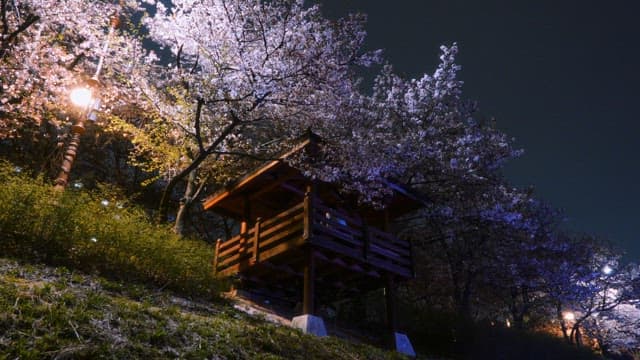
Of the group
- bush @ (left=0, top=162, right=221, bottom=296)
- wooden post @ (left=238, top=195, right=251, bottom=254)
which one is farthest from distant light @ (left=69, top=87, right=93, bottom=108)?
wooden post @ (left=238, top=195, right=251, bottom=254)

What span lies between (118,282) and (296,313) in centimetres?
811

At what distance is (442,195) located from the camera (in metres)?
22.1

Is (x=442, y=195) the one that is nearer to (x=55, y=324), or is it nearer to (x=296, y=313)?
(x=296, y=313)

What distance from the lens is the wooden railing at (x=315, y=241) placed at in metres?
13.9

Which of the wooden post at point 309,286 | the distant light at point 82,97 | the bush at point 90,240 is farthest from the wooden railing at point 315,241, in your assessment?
the distant light at point 82,97

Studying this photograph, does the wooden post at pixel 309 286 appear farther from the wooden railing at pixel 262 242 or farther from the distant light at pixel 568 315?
the distant light at pixel 568 315

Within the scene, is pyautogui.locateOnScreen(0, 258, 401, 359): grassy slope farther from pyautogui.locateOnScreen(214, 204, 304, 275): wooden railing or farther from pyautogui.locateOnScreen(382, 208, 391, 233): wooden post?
pyautogui.locateOnScreen(382, 208, 391, 233): wooden post

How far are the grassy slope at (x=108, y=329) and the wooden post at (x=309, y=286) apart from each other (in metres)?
2.79

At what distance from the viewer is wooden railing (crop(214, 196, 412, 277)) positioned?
1390cm

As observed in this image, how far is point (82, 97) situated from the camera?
1230cm

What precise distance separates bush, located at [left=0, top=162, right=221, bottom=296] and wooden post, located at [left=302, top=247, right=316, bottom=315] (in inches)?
99.7

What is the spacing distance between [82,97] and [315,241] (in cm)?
770

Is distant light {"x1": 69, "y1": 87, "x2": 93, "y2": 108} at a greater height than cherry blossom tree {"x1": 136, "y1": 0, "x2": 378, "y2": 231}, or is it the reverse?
cherry blossom tree {"x1": 136, "y1": 0, "x2": 378, "y2": 231}

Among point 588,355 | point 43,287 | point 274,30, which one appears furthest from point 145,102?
point 588,355
